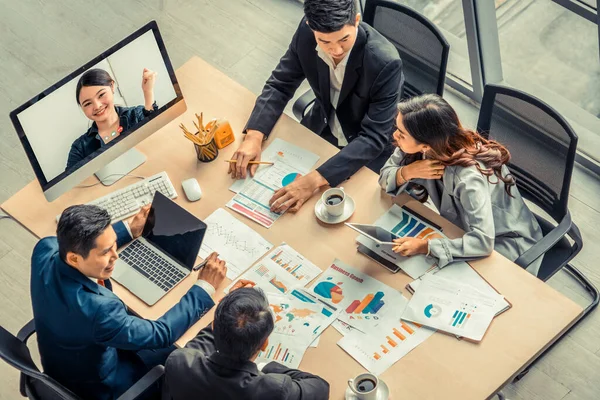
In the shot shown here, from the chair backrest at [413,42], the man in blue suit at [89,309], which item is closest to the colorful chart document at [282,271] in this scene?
the man in blue suit at [89,309]

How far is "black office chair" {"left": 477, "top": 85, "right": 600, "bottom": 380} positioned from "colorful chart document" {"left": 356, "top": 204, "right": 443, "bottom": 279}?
0.38 meters

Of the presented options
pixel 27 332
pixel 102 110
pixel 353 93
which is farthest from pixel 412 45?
pixel 27 332

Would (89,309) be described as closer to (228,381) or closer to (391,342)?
(228,381)

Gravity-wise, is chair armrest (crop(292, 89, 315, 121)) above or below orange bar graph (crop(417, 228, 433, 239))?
below

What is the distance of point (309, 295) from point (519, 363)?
79 cm

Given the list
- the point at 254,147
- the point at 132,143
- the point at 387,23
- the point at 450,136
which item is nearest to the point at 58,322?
the point at 132,143

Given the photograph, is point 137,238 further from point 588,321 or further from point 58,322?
point 588,321

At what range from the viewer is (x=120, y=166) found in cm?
357

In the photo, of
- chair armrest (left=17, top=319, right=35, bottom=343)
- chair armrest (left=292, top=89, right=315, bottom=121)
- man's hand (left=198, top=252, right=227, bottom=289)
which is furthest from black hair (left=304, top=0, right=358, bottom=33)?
chair armrest (left=17, top=319, right=35, bottom=343)

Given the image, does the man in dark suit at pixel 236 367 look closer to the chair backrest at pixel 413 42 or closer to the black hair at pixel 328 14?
the black hair at pixel 328 14

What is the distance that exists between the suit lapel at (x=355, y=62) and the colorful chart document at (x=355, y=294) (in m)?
0.86

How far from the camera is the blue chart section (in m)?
3.47

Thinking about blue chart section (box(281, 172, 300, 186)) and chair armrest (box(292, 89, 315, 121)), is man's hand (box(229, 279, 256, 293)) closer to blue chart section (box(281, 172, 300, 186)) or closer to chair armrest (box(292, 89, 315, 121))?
blue chart section (box(281, 172, 300, 186))

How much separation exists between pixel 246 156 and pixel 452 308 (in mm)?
1070
